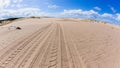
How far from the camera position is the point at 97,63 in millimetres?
6812

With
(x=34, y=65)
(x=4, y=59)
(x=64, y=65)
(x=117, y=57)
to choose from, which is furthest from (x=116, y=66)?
(x=4, y=59)

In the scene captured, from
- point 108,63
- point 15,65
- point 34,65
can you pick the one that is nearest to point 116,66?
point 108,63

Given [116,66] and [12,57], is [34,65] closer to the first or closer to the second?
[12,57]

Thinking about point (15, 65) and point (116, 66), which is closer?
point (15, 65)

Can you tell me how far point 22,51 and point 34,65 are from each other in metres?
2.09

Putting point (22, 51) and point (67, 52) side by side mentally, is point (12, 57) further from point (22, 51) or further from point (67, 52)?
point (67, 52)

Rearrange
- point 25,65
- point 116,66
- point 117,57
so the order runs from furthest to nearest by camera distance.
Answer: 1. point 117,57
2. point 116,66
3. point 25,65

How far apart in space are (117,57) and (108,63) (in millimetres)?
1328

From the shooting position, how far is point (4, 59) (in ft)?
22.3

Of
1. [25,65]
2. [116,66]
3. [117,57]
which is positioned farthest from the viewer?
[117,57]

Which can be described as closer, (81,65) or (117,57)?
(81,65)

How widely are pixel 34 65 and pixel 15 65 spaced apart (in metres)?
0.73

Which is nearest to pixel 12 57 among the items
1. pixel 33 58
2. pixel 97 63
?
pixel 33 58

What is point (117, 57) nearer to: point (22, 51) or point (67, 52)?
point (67, 52)
